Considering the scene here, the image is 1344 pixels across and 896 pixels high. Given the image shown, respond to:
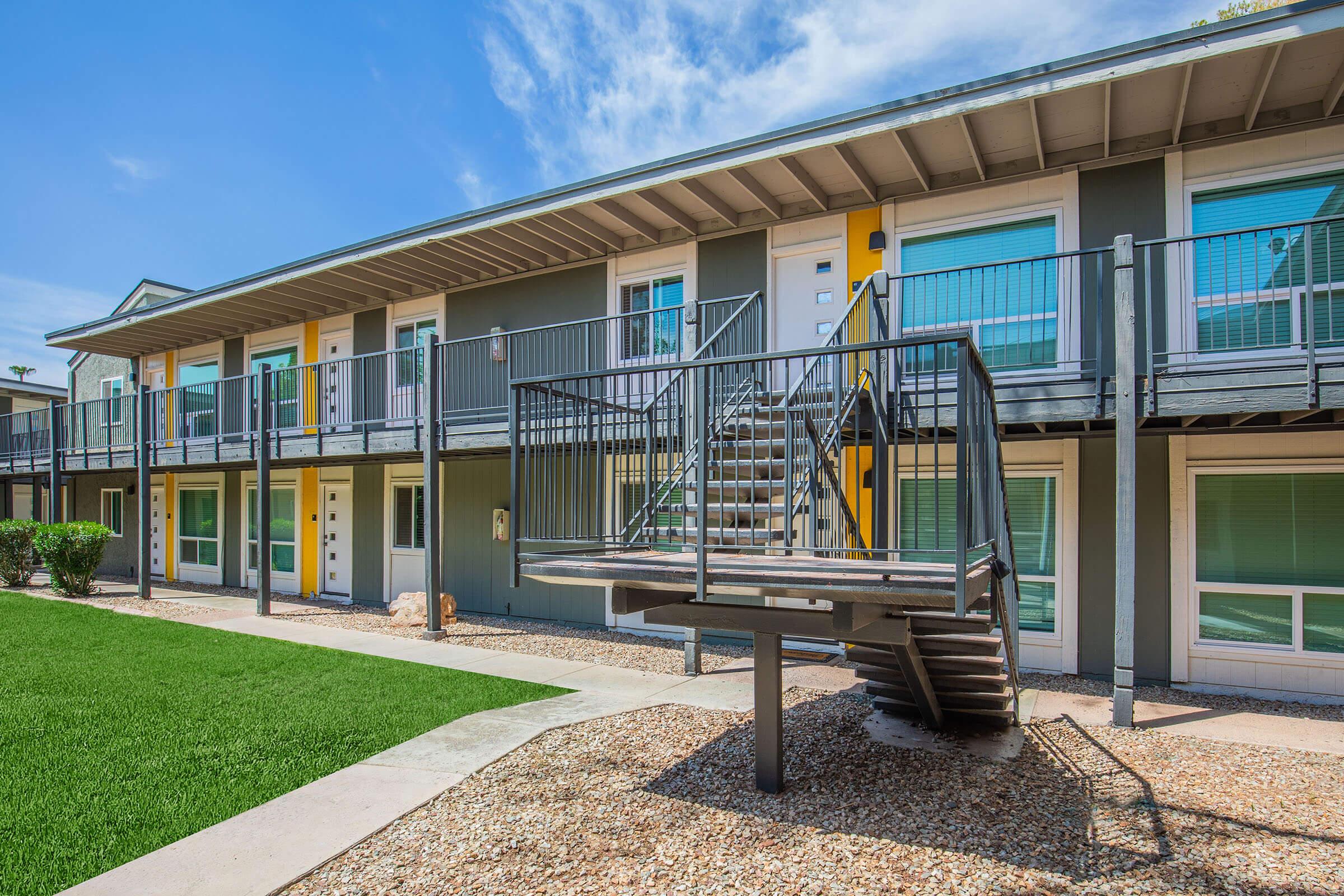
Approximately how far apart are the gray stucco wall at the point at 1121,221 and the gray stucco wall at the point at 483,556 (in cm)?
717

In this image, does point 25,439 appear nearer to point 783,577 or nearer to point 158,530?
point 158,530

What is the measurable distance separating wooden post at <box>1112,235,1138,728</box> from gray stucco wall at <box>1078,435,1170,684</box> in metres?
1.29

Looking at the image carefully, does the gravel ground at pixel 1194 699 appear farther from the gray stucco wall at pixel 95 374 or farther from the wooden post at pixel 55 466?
the gray stucco wall at pixel 95 374

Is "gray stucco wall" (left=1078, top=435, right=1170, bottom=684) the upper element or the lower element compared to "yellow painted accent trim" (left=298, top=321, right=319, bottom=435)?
lower

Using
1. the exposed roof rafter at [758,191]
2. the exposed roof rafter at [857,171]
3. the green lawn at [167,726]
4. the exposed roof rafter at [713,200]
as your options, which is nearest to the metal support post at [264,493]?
the green lawn at [167,726]

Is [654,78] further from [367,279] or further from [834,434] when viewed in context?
[834,434]

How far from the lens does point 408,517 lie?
1228 centimetres

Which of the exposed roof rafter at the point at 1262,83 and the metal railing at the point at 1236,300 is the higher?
the exposed roof rafter at the point at 1262,83

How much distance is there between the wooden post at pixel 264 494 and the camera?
1090 cm

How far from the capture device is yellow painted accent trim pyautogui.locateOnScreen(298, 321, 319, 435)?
12.6m

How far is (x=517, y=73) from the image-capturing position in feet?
48.6

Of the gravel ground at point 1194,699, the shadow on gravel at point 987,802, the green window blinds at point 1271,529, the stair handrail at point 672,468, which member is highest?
the stair handrail at point 672,468

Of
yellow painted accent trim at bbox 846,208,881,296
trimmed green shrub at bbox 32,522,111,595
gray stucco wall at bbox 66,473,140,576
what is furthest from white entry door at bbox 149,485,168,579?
yellow painted accent trim at bbox 846,208,881,296

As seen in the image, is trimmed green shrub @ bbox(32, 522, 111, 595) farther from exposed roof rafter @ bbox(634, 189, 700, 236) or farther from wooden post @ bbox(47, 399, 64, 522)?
exposed roof rafter @ bbox(634, 189, 700, 236)
